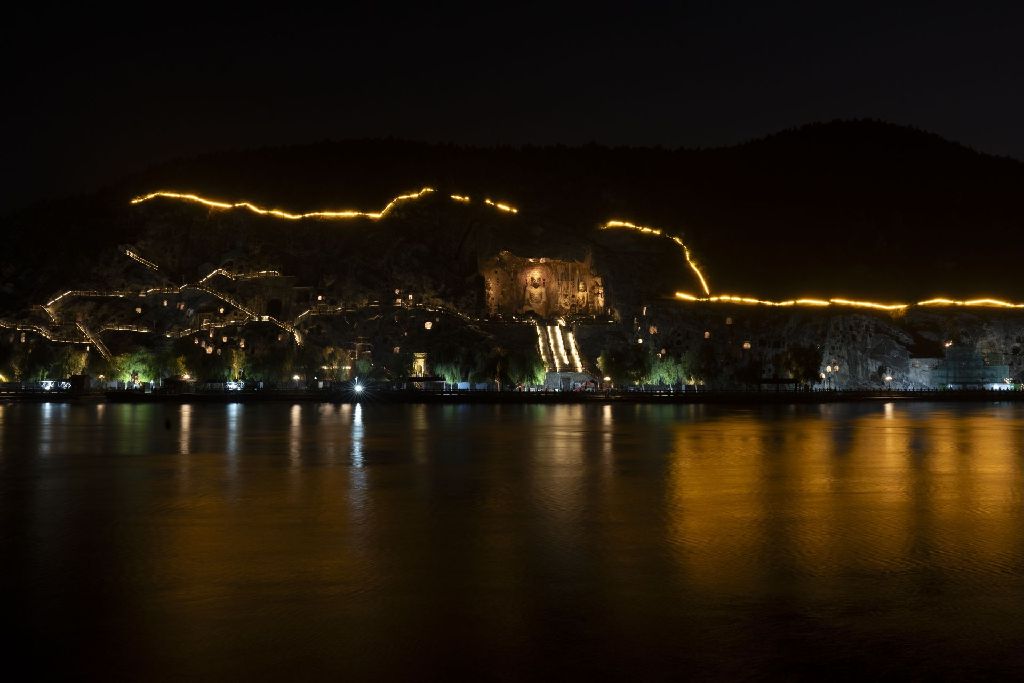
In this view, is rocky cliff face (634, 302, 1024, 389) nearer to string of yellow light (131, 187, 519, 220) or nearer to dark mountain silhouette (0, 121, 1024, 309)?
dark mountain silhouette (0, 121, 1024, 309)

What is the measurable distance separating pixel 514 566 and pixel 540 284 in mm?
58848

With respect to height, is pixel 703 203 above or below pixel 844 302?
above

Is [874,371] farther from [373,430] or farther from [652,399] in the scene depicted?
[373,430]

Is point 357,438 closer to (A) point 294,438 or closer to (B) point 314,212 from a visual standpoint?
(A) point 294,438

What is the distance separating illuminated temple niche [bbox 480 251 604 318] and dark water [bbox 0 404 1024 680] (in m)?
48.1

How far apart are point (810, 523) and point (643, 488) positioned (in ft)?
11.0

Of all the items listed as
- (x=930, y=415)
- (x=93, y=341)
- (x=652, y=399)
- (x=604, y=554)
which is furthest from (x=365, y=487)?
(x=93, y=341)

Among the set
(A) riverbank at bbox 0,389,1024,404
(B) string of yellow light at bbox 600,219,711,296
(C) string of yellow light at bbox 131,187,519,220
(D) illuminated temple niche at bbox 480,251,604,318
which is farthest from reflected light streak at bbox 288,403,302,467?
(B) string of yellow light at bbox 600,219,711,296

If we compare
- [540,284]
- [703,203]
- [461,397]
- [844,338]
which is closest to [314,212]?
[540,284]

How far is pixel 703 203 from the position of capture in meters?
102

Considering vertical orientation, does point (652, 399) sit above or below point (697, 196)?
below

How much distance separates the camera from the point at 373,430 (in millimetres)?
26516

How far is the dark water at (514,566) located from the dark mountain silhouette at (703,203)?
51.3 m

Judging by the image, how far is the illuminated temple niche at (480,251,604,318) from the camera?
6588 centimetres
